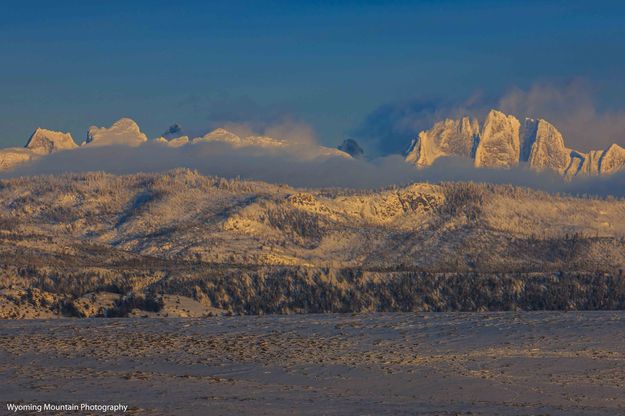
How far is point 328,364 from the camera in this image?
178ft

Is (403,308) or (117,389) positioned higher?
(117,389)

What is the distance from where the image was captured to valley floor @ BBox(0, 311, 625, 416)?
43.2 meters

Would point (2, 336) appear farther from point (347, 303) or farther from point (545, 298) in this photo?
point (545, 298)

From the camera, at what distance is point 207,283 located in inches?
6713

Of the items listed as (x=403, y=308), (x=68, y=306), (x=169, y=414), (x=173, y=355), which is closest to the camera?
(x=169, y=414)

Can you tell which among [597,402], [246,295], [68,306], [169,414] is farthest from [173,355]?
[246,295]

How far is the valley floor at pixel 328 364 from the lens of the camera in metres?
43.2

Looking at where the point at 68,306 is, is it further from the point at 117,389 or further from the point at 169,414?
the point at 169,414

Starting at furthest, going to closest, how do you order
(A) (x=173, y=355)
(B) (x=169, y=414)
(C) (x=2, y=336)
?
(C) (x=2, y=336) → (A) (x=173, y=355) → (B) (x=169, y=414)

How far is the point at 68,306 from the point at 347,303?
7182 cm

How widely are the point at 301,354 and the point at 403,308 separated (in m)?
110

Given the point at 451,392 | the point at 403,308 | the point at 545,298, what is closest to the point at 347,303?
the point at 403,308

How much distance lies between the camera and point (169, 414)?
39312mm

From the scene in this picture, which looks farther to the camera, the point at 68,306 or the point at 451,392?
the point at 68,306
